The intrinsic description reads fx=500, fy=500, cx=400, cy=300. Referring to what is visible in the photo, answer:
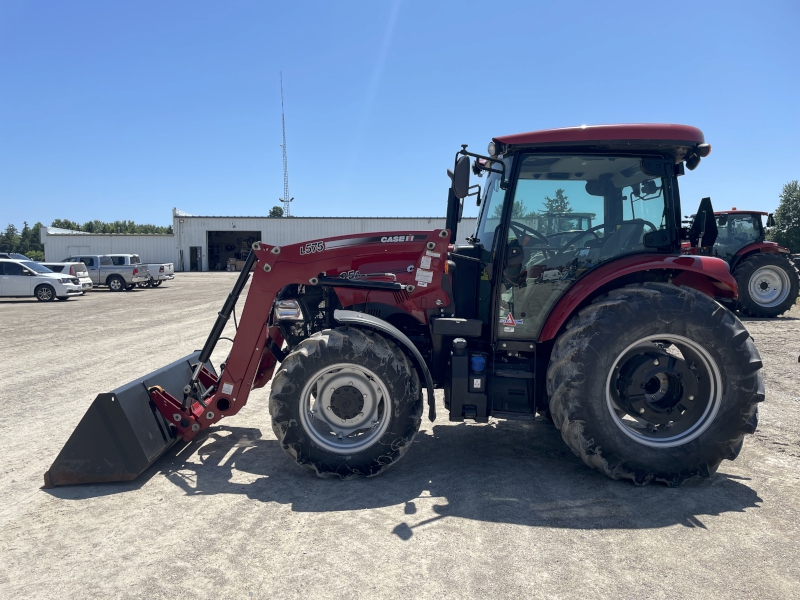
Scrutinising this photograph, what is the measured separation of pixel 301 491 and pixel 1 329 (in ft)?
39.2

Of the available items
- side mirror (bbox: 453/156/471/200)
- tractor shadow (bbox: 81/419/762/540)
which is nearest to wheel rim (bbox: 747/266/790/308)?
tractor shadow (bbox: 81/419/762/540)

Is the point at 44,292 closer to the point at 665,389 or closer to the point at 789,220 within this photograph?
the point at 665,389

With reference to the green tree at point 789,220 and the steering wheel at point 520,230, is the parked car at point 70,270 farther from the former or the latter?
the green tree at point 789,220

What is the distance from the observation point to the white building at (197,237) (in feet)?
142

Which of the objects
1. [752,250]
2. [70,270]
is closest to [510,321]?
[752,250]

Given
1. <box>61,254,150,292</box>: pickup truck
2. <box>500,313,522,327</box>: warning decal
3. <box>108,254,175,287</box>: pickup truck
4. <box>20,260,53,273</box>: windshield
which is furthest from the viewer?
<box>108,254,175,287</box>: pickup truck

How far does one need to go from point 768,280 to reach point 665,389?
38.2ft

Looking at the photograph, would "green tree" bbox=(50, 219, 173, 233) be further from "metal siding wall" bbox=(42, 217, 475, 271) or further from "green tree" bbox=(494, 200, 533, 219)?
"green tree" bbox=(494, 200, 533, 219)

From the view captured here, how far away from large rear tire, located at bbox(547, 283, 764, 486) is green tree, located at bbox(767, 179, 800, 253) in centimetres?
4983

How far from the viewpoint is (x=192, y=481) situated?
3738 mm

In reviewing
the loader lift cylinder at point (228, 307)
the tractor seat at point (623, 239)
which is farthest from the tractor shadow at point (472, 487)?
the tractor seat at point (623, 239)

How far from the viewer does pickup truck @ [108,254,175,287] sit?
79.9 feet

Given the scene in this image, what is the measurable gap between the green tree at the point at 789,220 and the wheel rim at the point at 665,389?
163 ft

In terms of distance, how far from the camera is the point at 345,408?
152 inches
